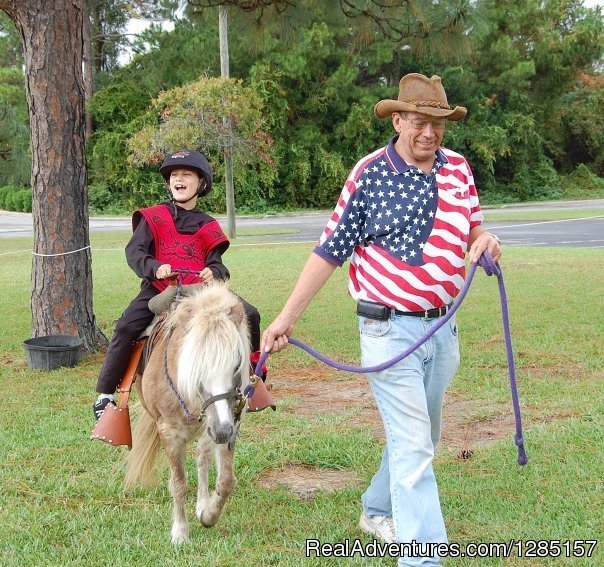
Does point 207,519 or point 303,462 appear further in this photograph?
point 303,462

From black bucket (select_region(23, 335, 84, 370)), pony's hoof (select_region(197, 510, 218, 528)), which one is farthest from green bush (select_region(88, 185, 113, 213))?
pony's hoof (select_region(197, 510, 218, 528))

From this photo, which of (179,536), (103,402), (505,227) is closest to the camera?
(179,536)

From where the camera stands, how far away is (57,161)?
795 centimetres

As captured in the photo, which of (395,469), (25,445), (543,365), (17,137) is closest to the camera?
(395,469)

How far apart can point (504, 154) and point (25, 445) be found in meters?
36.8

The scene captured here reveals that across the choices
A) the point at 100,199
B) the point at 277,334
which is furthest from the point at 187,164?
the point at 100,199

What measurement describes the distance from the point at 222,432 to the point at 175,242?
1.69m

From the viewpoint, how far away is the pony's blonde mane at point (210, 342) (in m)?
3.45

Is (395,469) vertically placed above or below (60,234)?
below

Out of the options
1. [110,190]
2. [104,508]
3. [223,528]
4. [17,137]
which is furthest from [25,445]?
[110,190]

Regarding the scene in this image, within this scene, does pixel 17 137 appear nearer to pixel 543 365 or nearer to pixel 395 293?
pixel 543 365

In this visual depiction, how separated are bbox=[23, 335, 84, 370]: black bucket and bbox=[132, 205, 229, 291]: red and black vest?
3.41 meters

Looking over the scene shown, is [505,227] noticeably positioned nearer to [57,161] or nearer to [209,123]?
[209,123]

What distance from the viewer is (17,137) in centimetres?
3256
